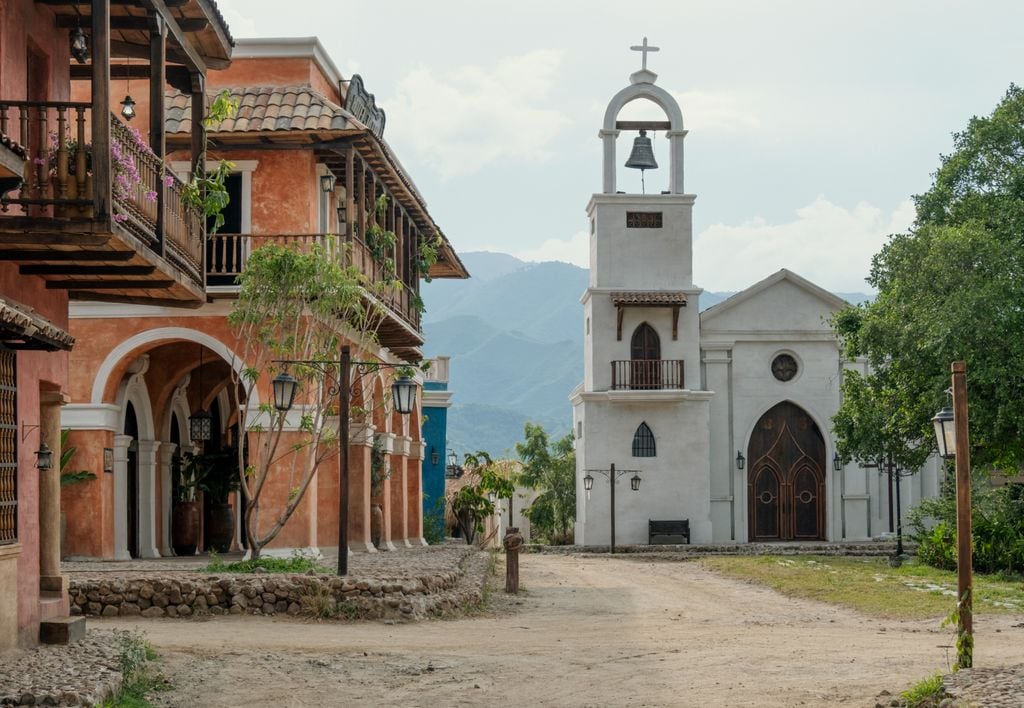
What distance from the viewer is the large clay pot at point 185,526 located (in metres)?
26.3

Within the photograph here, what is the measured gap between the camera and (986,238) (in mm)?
26469

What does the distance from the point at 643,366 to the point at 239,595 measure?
2571 cm

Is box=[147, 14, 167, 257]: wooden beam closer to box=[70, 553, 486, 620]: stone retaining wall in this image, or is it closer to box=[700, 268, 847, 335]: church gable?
box=[70, 553, 486, 620]: stone retaining wall

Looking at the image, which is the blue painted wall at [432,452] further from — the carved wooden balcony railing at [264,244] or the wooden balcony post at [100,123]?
the wooden balcony post at [100,123]

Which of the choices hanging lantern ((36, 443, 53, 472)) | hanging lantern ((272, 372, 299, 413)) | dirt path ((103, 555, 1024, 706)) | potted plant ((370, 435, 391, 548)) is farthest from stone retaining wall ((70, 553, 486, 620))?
potted plant ((370, 435, 391, 548))

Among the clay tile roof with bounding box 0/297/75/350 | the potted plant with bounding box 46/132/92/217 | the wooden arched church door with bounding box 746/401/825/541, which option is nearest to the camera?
the clay tile roof with bounding box 0/297/75/350

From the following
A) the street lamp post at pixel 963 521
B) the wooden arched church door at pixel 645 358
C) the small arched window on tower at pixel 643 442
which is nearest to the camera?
the street lamp post at pixel 963 521

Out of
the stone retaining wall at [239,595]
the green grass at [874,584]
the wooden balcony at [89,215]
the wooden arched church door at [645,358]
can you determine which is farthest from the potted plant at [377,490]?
the wooden balcony at [89,215]

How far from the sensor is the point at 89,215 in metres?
10.8

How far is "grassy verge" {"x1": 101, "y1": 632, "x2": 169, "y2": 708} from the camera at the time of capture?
34.8 feet

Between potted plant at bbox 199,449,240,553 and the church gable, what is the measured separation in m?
19.0

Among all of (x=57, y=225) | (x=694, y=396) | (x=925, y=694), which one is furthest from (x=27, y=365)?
(x=694, y=396)

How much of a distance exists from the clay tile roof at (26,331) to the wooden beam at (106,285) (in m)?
1.31

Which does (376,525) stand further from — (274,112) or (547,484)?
(547,484)
